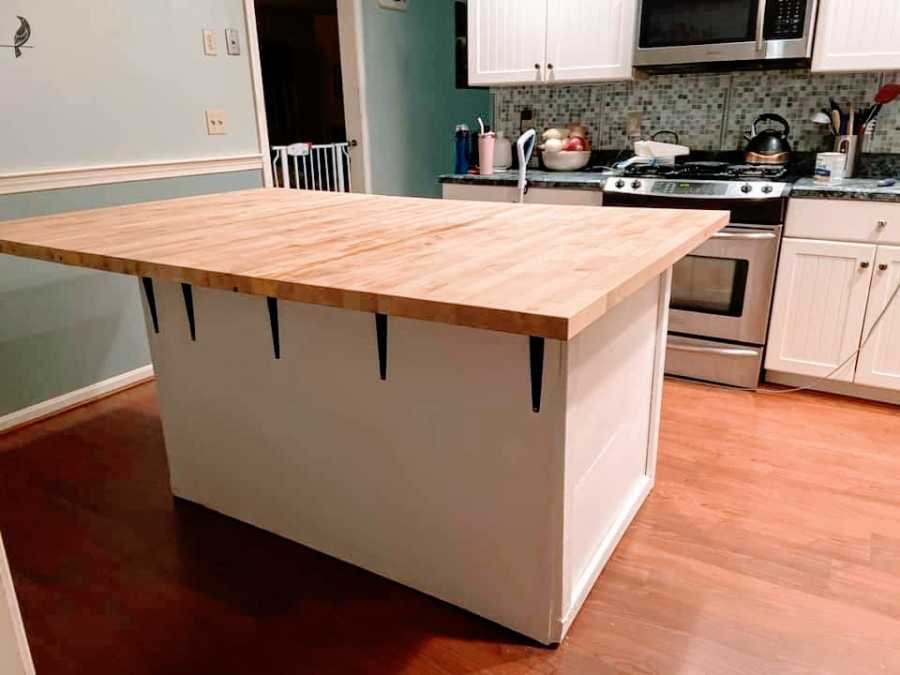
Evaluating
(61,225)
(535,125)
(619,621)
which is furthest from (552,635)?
(535,125)

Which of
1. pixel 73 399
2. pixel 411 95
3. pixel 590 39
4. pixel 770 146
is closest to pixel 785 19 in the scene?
pixel 770 146

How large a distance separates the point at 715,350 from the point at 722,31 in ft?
4.44

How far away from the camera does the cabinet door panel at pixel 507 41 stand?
3396 mm

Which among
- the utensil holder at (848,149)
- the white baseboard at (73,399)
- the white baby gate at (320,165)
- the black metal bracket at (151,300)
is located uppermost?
the utensil holder at (848,149)

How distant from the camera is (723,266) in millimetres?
2891

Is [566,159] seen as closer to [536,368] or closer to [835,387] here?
[835,387]

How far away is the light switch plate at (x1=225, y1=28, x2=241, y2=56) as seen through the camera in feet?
10.8

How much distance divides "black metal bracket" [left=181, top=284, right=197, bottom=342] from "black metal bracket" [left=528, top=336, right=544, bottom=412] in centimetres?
105

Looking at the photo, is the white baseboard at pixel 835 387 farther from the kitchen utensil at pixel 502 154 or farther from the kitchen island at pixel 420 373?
the kitchen utensil at pixel 502 154

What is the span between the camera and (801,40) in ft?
8.96

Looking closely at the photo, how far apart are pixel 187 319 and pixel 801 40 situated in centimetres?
256

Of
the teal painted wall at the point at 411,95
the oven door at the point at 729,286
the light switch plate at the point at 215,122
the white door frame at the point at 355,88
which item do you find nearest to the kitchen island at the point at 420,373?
the oven door at the point at 729,286

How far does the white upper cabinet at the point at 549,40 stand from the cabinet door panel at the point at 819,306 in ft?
3.90

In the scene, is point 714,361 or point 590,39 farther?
point 590,39
